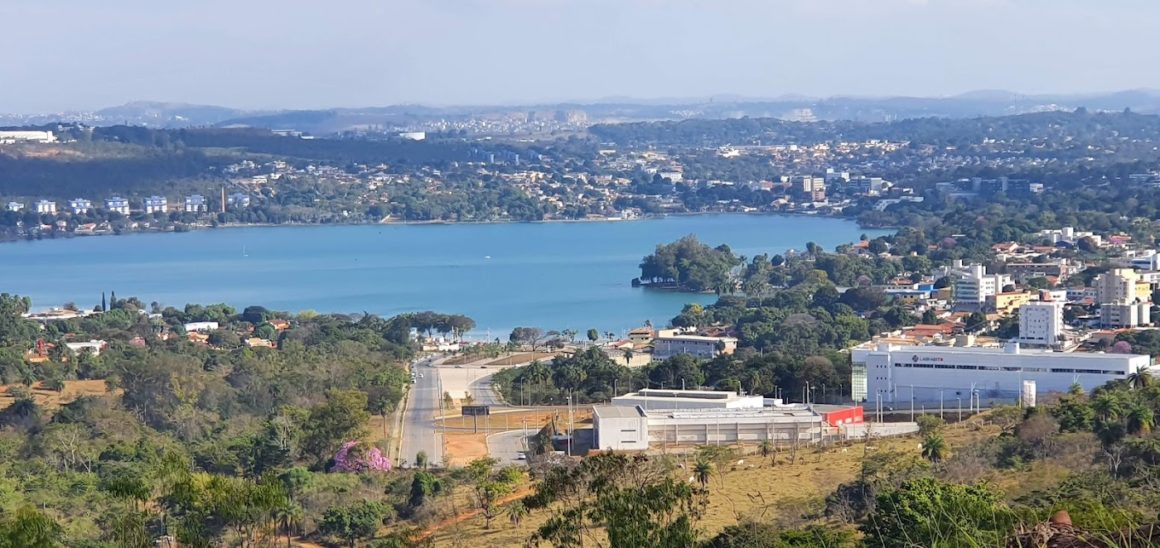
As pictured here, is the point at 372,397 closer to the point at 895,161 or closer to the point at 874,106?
the point at 895,161

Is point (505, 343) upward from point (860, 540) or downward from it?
downward

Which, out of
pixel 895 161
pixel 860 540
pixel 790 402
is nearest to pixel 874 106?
pixel 895 161

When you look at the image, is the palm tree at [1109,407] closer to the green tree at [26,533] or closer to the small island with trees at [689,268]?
the green tree at [26,533]

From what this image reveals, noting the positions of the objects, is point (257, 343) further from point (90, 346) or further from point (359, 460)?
point (359, 460)

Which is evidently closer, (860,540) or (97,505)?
(860,540)

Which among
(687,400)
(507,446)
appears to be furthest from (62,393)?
(687,400)

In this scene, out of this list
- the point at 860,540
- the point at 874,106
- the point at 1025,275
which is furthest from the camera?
the point at 874,106
